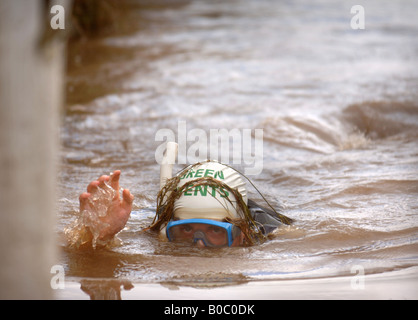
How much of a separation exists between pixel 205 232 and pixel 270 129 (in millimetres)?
4021


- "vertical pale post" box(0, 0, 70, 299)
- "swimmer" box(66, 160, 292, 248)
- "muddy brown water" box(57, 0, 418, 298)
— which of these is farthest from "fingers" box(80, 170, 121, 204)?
"vertical pale post" box(0, 0, 70, 299)

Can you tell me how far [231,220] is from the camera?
4434mm

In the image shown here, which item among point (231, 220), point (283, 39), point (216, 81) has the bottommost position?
point (231, 220)

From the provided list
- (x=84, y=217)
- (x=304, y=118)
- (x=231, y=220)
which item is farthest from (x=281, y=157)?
(x=84, y=217)

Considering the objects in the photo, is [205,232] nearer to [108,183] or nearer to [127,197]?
[127,197]

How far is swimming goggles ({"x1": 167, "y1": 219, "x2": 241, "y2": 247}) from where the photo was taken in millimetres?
4383

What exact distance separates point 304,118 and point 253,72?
302 centimetres

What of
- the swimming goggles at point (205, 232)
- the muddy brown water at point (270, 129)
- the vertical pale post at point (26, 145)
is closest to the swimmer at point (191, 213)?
the swimming goggles at point (205, 232)

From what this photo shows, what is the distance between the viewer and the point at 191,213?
4457mm

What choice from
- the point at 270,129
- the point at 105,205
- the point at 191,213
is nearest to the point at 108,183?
the point at 105,205

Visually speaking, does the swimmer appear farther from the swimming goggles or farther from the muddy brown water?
the muddy brown water

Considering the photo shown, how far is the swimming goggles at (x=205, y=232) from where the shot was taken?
4.38m
